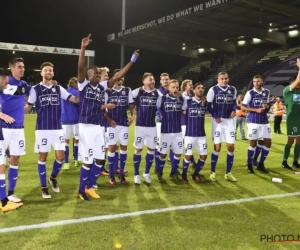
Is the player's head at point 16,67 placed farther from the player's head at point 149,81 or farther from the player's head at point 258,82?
the player's head at point 258,82

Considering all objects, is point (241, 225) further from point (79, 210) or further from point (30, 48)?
point (30, 48)

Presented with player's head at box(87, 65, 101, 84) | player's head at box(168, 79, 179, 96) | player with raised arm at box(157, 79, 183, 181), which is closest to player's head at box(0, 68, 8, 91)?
player's head at box(87, 65, 101, 84)

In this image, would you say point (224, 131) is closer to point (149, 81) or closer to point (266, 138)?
point (266, 138)

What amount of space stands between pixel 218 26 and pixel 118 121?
75.2ft

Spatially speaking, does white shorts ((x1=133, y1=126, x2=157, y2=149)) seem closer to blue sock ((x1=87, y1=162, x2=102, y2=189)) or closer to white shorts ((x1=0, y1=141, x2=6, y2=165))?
blue sock ((x1=87, y1=162, x2=102, y2=189))

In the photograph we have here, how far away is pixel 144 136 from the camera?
21.6 feet

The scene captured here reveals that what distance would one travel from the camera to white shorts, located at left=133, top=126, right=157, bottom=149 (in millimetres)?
6535

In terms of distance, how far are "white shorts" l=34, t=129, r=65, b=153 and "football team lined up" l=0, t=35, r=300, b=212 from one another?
15mm

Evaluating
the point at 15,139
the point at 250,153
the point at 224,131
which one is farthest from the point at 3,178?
the point at 250,153

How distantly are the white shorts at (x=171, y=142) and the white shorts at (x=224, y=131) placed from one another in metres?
0.80

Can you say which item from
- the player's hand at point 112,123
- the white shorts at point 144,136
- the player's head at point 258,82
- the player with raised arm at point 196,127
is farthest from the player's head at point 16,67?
the player's head at point 258,82

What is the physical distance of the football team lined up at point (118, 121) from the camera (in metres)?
5.30

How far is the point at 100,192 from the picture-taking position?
609cm

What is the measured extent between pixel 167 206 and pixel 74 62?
35.6 metres
